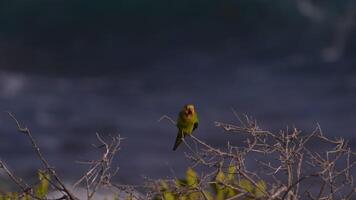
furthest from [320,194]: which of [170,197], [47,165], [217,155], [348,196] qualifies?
[47,165]

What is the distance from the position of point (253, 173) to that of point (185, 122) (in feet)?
4.09

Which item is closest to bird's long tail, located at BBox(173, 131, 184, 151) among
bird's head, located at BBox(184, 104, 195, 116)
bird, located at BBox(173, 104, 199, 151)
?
bird, located at BBox(173, 104, 199, 151)

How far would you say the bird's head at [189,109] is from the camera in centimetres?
555

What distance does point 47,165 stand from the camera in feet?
13.0

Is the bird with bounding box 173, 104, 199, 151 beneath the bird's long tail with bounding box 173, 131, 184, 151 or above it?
above

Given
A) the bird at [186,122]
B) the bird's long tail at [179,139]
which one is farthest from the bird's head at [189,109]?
the bird's long tail at [179,139]

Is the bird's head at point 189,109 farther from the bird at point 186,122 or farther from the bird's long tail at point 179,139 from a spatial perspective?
the bird's long tail at point 179,139

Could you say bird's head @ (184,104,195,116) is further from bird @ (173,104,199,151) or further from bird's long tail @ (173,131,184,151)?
bird's long tail @ (173,131,184,151)

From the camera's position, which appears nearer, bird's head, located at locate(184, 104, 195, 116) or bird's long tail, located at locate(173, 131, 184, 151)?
bird's long tail, located at locate(173, 131, 184, 151)

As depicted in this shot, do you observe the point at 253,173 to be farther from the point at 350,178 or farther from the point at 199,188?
the point at 350,178

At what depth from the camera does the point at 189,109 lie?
558 centimetres

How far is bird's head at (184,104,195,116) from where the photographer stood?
555cm

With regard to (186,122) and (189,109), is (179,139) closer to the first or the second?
(186,122)

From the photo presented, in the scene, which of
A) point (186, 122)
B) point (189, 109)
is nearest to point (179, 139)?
point (186, 122)
